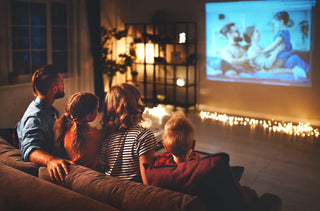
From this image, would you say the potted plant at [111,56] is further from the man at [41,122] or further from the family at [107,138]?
the family at [107,138]

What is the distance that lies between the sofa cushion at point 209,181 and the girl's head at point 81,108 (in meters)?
0.61

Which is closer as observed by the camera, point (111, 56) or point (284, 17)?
point (284, 17)

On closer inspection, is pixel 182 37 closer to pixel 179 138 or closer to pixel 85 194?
pixel 179 138

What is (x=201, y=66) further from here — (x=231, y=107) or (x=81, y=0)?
(x=81, y=0)

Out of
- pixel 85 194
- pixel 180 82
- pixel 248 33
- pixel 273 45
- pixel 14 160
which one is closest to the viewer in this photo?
pixel 85 194

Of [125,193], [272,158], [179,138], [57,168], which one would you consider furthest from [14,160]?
[272,158]

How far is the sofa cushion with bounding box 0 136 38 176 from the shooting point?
1.80m

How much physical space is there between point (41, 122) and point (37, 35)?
414cm

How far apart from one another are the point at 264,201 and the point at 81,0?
5.54m

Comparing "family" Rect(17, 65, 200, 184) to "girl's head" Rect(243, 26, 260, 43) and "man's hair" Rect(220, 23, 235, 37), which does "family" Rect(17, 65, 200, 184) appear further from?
"man's hair" Rect(220, 23, 235, 37)

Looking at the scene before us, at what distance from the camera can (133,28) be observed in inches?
289

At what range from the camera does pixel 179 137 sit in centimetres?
165

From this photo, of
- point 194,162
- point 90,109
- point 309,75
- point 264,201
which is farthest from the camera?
point 309,75

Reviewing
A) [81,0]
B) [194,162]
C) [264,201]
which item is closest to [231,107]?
[81,0]
